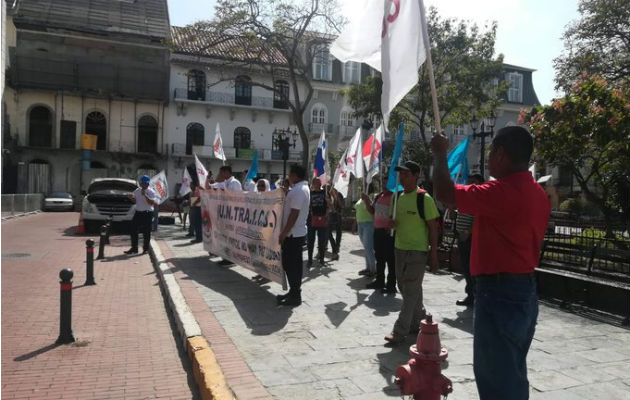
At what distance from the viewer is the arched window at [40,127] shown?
38.4 meters

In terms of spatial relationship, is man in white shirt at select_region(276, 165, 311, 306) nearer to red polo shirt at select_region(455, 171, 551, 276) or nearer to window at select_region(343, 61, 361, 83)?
red polo shirt at select_region(455, 171, 551, 276)

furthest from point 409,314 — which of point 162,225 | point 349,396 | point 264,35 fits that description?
point 264,35

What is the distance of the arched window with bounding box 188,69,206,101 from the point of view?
41031 mm

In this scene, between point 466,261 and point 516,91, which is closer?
point 466,261

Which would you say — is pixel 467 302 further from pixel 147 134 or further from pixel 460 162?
pixel 147 134

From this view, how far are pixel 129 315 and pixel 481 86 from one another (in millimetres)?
20508

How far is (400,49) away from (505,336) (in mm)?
2280

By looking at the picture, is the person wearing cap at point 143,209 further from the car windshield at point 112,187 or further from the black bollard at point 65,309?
the black bollard at point 65,309

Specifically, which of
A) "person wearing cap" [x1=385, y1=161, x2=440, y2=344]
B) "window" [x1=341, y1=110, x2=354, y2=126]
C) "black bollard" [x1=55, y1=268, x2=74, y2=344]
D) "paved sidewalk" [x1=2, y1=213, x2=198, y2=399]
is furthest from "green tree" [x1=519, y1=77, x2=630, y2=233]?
"window" [x1=341, y1=110, x2=354, y2=126]

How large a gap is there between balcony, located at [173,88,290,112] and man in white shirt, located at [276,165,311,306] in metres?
36.4

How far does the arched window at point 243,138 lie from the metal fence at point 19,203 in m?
16.6

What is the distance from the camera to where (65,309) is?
5.17m

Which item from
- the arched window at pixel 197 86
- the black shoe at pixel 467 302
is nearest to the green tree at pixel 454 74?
the black shoe at pixel 467 302

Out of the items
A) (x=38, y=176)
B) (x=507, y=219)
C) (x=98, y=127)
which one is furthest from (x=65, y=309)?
(x=98, y=127)
